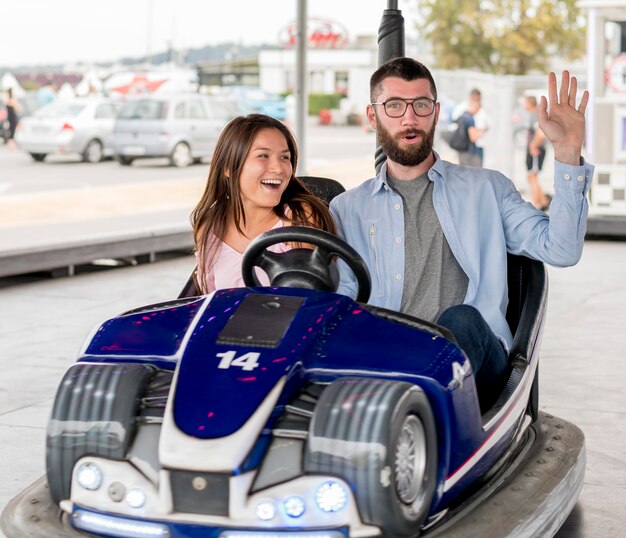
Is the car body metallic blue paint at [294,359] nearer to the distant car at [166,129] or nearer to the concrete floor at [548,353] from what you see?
the concrete floor at [548,353]

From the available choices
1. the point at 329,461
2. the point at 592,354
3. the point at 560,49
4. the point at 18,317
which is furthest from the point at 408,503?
the point at 560,49

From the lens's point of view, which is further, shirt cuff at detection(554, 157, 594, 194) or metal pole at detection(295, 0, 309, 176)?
metal pole at detection(295, 0, 309, 176)

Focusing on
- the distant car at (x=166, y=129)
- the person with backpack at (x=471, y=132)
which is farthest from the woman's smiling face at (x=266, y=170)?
the distant car at (x=166, y=129)

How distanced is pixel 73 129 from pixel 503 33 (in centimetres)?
1799

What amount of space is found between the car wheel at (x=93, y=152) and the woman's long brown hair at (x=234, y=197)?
13.9 m

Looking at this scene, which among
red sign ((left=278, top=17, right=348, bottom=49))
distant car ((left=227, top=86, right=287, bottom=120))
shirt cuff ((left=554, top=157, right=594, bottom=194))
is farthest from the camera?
red sign ((left=278, top=17, right=348, bottom=49))

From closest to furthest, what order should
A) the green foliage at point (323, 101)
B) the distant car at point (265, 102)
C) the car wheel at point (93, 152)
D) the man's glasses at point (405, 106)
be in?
the man's glasses at point (405, 106) < the car wheel at point (93, 152) < the distant car at point (265, 102) < the green foliage at point (323, 101)

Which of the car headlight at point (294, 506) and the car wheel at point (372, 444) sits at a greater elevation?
the car wheel at point (372, 444)

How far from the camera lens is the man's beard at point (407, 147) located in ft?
9.24

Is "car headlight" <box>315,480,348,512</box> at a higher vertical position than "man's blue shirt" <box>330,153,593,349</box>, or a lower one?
lower

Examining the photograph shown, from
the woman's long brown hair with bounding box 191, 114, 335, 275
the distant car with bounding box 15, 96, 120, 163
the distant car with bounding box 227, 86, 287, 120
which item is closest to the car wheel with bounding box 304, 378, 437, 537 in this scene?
the woman's long brown hair with bounding box 191, 114, 335, 275

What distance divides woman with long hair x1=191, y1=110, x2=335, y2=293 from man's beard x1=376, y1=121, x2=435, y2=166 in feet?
0.81

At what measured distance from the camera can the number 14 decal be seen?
212cm

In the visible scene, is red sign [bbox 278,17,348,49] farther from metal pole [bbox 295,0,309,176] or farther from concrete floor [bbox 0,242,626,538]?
concrete floor [bbox 0,242,626,538]
